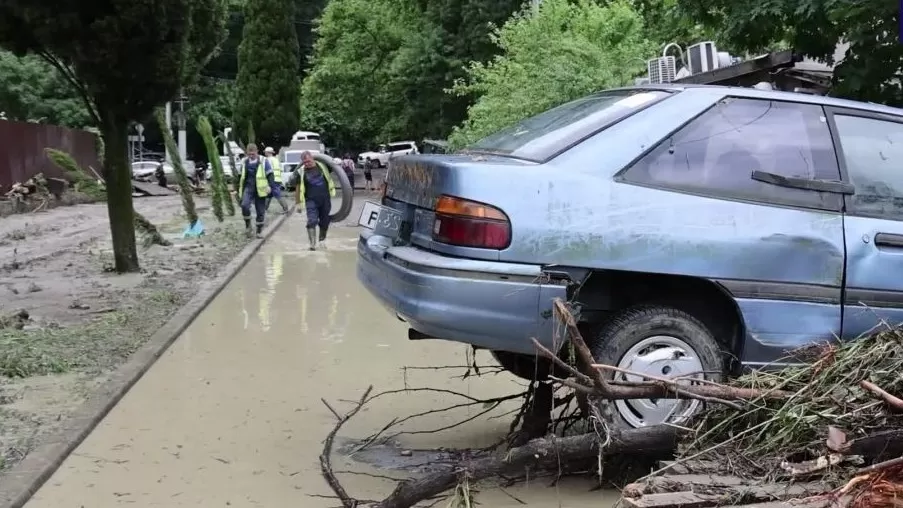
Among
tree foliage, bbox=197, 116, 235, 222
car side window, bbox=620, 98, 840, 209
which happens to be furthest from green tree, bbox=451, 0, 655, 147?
car side window, bbox=620, 98, 840, 209

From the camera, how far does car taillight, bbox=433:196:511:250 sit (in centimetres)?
459

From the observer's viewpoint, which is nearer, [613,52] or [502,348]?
[502,348]

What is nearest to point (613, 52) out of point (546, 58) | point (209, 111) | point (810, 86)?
point (546, 58)

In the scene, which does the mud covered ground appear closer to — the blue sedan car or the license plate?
the license plate

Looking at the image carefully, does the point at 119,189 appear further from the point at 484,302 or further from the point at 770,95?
the point at 770,95

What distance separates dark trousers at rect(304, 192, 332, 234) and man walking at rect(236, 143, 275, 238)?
1.74 meters

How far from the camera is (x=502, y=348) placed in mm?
4672

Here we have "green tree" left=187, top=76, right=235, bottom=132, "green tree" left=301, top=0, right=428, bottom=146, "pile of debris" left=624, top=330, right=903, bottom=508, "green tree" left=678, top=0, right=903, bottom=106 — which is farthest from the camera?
"green tree" left=187, top=76, right=235, bottom=132

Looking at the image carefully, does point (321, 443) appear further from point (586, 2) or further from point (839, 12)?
point (586, 2)

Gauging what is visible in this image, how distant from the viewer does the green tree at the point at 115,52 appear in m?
10.5

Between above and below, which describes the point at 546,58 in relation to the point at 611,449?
above

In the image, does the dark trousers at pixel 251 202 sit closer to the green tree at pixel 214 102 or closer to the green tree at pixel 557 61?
the green tree at pixel 557 61

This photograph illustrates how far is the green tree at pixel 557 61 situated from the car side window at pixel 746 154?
1017 cm

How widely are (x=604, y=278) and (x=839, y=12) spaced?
15.4 feet
